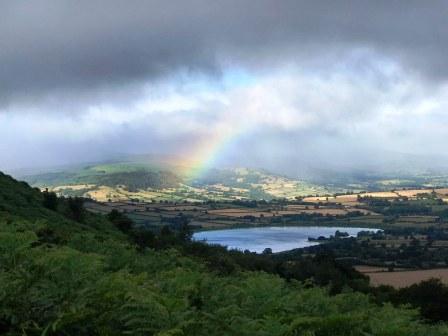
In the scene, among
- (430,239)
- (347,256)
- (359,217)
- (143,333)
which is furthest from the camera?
(359,217)

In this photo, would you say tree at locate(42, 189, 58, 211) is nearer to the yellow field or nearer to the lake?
the yellow field

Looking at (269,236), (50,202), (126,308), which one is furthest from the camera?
(269,236)

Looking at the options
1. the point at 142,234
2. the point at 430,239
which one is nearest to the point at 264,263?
the point at 142,234

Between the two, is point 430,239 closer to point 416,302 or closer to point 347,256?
point 347,256

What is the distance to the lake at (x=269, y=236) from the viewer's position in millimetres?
85831

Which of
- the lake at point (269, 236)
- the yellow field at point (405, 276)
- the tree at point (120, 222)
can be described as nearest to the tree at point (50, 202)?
the tree at point (120, 222)

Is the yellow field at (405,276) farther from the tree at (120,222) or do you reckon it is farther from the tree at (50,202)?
the tree at (50,202)

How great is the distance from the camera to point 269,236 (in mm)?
104875

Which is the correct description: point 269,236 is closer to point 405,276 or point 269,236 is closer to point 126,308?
point 405,276

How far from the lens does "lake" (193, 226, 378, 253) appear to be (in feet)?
282

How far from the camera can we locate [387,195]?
575 ft

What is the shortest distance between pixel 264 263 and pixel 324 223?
9269 cm

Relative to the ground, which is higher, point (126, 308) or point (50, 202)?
point (50, 202)

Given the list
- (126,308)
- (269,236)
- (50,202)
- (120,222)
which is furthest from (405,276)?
(269,236)
